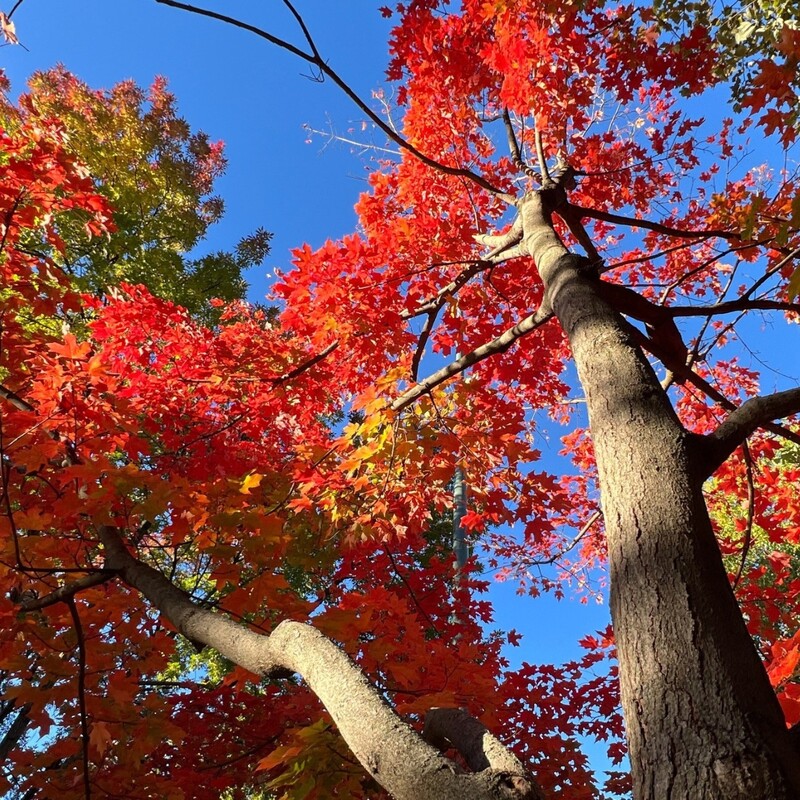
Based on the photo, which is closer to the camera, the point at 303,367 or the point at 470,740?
the point at 470,740

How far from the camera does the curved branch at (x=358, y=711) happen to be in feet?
4.00

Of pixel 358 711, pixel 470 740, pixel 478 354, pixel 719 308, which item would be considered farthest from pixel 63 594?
pixel 719 308

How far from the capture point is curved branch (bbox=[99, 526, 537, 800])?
4.00 ft

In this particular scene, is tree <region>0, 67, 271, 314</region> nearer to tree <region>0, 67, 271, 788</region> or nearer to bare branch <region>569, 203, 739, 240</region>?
tree <region>0, 67, 271, 788</region>

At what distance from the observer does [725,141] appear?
7.30m

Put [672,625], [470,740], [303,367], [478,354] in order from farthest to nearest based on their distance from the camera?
1. [303,367]
2. [478,354]
3. [470,740]
4. [672,625]

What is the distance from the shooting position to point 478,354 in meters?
3.51

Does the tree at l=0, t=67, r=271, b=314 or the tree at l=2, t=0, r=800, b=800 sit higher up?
the tree at l=0, t=67, r=271, b=314

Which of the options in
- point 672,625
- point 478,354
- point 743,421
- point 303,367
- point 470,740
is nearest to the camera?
point 672,625

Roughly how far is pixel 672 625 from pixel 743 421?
0.91m

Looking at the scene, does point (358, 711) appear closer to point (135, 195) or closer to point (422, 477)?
point (422, 477)

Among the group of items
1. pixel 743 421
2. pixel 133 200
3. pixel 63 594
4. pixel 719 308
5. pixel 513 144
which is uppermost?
pixel 133 200

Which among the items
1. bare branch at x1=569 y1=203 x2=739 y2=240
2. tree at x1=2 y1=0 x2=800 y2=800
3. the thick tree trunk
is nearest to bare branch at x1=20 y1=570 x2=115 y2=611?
tree at x1=2 y1=0 x2=800 y2=800

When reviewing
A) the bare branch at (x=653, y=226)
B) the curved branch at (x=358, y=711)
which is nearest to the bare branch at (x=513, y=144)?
the bare branch at (x=653, y=226)
